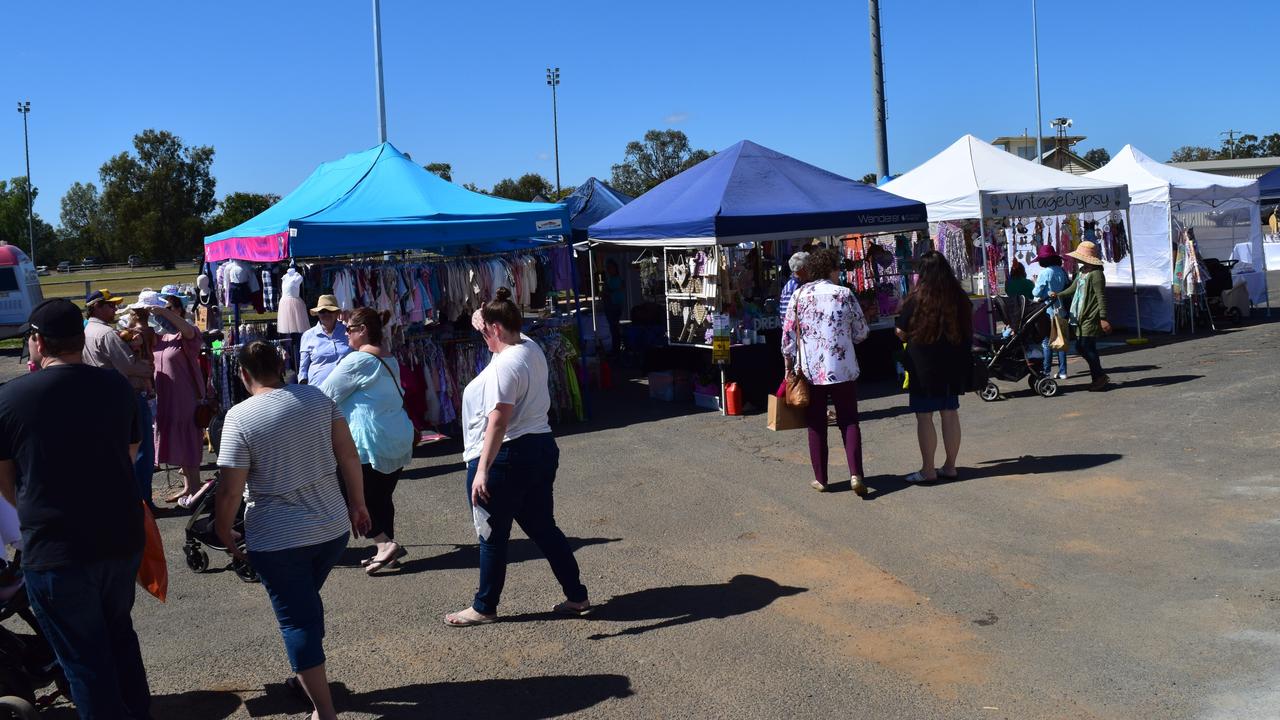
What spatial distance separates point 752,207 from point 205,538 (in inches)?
302

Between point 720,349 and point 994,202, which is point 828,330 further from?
point 994,202

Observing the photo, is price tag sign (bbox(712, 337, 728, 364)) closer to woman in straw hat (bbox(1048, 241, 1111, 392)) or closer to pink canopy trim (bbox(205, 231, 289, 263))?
woman in straw hat (bbox(1048, 241, 1111, 392))

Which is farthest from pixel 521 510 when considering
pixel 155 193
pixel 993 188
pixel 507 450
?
pixel 155 193

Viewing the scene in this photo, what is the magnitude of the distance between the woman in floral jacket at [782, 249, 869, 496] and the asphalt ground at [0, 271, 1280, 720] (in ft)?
1.41

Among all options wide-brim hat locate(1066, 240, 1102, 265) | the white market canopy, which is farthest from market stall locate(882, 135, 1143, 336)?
wide-brim hat locate(1066, 240, 1102, 265)

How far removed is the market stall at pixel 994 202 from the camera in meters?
15.2

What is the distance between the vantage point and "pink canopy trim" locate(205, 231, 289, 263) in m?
11.0

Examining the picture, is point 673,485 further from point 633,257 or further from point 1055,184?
Result: point 633,257

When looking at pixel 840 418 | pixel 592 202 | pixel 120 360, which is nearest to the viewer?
pixel 840 418

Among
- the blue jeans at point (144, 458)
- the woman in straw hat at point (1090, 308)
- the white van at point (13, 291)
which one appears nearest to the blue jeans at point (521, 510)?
the blue jeans at point (144, 458)

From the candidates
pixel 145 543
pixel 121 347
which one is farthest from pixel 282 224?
pixel 145 543

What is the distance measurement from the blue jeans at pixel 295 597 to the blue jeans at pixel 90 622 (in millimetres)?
506

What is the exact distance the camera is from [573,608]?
5867 millimetres

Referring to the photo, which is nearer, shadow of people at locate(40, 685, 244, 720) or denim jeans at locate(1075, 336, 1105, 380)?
shadow of people at locate(40, 685, 244, 720)
